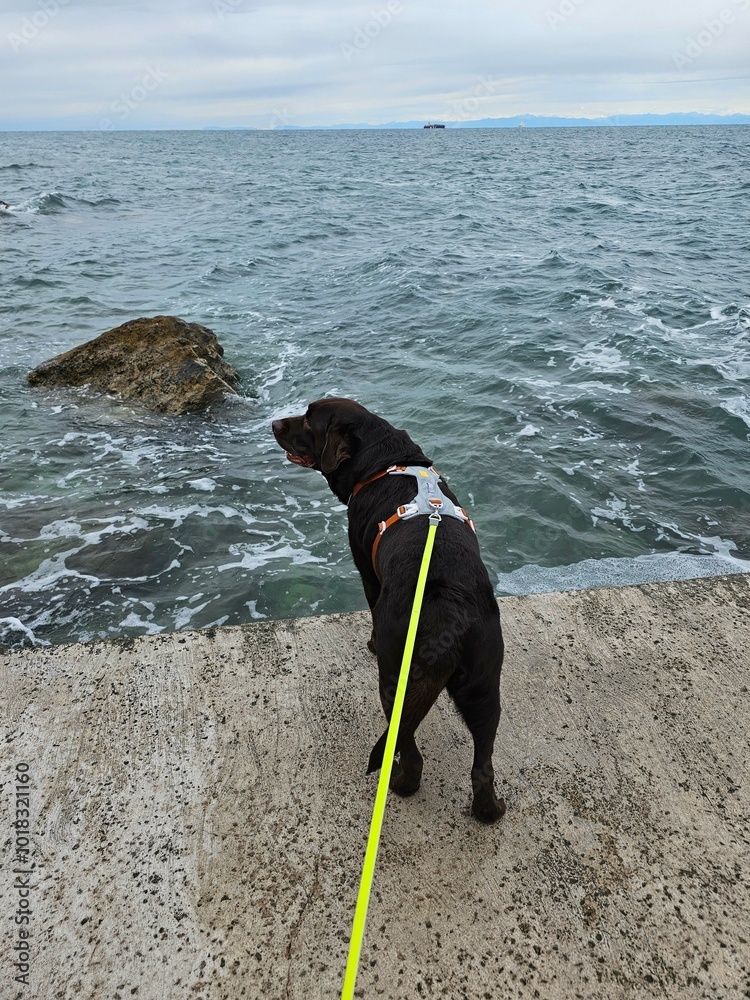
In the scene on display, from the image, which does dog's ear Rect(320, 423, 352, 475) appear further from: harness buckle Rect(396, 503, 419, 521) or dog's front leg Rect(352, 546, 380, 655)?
harness buckle Rect(396, 503, 419, 521)

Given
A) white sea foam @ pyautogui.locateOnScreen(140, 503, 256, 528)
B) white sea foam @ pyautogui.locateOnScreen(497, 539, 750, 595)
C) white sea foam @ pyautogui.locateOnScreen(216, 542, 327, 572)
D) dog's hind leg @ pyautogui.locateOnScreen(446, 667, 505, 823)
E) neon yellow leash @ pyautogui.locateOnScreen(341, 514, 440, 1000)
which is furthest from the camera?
white sea foam @ pyautogui.locateOnScreen(140, 503, 256, 528)

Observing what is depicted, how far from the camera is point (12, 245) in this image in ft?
66.1

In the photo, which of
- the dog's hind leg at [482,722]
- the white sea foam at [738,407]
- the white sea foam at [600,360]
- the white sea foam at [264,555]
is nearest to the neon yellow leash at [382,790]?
the dog's hind leg at [482,722]

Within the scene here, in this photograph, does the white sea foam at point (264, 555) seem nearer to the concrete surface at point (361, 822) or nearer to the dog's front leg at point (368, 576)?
the concrete surface at point (361, 822)

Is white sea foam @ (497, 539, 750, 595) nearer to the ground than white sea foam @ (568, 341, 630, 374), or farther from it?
nearer to the ground

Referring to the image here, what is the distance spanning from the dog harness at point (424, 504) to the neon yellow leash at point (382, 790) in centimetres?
11

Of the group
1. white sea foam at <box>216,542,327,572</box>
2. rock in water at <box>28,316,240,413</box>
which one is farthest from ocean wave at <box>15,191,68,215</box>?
white sea foam at <box>216,542,327,572</box>

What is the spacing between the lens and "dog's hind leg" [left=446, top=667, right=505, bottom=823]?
7.11ft

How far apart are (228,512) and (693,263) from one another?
1529 centimetres

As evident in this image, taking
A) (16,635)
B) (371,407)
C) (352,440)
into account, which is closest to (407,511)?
(352,440)

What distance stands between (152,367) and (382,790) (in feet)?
26.3

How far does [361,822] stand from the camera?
2316mm

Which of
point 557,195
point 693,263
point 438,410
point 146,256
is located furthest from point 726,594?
point 557,195

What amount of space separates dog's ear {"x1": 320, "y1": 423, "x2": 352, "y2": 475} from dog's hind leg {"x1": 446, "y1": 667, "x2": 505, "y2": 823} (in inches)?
48.7
